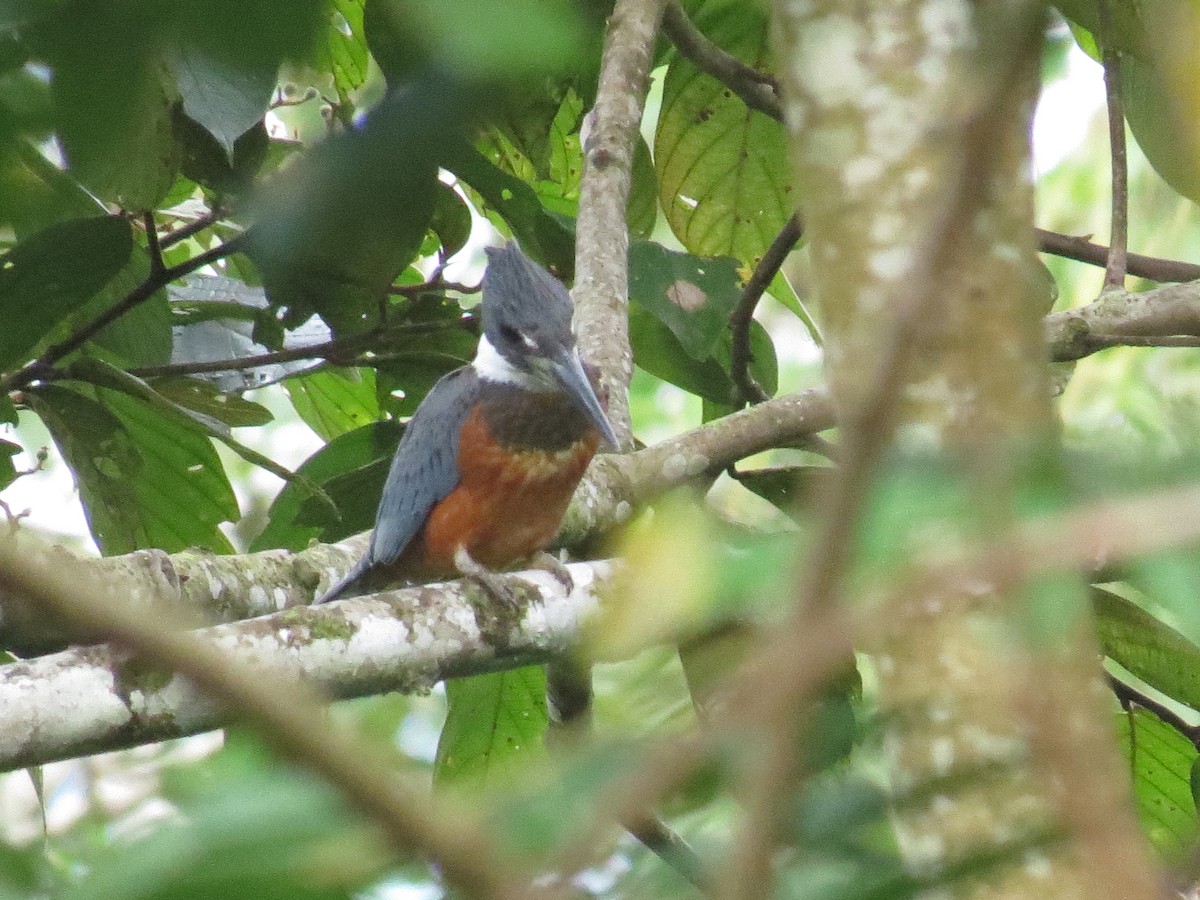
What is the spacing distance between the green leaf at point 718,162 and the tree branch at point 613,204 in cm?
14

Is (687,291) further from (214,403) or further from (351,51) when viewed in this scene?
(214,403)

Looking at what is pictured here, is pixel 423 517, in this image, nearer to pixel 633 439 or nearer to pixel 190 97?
pixel 633 439

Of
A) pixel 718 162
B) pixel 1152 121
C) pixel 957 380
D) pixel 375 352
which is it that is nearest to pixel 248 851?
pixel 957 380

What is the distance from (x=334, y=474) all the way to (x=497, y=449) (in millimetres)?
477

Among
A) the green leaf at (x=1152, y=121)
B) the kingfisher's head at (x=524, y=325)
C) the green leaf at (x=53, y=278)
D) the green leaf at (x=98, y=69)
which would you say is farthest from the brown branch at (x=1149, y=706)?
the green leaf at (x=98, y=69)

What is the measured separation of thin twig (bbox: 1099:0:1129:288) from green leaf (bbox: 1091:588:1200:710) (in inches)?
35.9

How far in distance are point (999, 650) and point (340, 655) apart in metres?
1.75

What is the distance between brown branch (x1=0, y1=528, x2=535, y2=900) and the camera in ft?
1.84

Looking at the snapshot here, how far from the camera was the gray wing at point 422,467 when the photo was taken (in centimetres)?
368

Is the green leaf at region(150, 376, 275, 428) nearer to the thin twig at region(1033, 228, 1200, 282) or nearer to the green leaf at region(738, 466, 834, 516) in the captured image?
the green leaf at region(738, 466, 834, 516)

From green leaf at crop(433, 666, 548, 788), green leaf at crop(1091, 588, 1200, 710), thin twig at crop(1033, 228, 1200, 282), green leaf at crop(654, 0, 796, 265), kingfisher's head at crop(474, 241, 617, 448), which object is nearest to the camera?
green leaf at crop(1091, 588, 1200, 710)

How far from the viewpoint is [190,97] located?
6.84ft

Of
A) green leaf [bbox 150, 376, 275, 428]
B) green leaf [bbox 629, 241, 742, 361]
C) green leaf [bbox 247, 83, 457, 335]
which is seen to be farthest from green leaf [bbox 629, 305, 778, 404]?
green leaf [bbox 247, 83, 457, 335]

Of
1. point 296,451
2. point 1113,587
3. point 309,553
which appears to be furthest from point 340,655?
point 296,451
